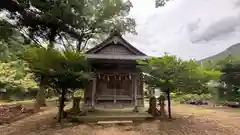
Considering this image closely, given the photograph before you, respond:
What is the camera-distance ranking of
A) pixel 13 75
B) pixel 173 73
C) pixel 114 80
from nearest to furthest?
pixel 173 73, pixel 114 80, pixel 13 75

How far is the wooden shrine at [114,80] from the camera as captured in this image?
39.5 feet

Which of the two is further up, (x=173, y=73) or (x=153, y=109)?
(x=173, y=73)

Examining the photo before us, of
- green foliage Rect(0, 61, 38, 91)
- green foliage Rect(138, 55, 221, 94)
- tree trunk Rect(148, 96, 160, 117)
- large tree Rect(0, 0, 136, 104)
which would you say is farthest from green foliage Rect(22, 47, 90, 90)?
green foliage Rect(0, 61, 38, 91)

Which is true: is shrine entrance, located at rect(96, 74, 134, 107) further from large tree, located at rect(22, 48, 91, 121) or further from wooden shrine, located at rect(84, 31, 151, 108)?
large tree, located at rect(22, 48, 91, 121)

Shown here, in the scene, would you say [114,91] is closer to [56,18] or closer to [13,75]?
[56,18]

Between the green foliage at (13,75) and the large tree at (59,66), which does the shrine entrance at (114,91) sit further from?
the green foliage at (13,75)

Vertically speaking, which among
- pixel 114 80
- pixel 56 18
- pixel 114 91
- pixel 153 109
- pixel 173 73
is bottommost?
pixel 153 109

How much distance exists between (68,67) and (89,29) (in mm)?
11820

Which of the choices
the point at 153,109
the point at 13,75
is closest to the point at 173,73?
the point at 153,109

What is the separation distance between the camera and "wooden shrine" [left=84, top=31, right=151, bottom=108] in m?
12.0

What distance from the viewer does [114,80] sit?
42.4 ft

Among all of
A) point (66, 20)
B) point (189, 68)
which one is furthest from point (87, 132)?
point (66, 20)

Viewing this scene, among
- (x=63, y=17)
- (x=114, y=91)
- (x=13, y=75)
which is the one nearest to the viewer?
(x=114, y=91)

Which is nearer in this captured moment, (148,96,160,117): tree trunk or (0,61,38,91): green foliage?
(148,96,160,117): tree trunk
